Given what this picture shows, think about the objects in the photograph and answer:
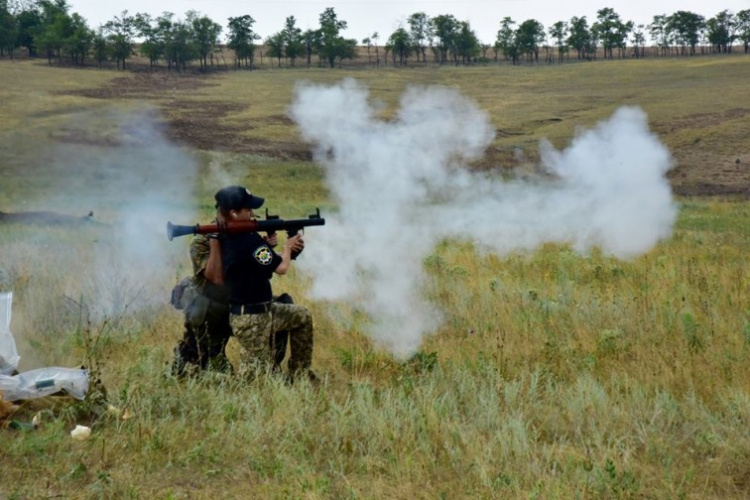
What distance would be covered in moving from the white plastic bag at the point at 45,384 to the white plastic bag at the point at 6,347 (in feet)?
1.07

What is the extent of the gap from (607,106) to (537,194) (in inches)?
1506

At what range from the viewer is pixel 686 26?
93500mm

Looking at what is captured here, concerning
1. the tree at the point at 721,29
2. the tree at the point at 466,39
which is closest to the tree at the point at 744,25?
the tree at the point at 721,29

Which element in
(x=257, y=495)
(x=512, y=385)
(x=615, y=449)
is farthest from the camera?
(x=512, y=385)

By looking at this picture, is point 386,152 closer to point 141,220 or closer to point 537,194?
point 537,194

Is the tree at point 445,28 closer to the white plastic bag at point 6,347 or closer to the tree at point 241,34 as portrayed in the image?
the tree at point 241,34

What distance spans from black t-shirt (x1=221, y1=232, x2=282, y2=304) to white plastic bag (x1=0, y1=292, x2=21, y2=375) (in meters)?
1.83

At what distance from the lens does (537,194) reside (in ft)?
46.3

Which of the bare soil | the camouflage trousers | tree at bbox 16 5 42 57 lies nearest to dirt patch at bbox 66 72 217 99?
the bare soil

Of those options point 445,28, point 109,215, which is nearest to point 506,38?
point 445,28

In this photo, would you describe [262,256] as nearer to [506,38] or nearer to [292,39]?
[292,39]

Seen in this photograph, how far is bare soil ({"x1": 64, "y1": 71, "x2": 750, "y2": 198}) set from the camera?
108ft

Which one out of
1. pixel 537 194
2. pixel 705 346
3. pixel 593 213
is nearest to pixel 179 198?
pixel 537 194

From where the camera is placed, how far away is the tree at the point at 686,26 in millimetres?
92875
